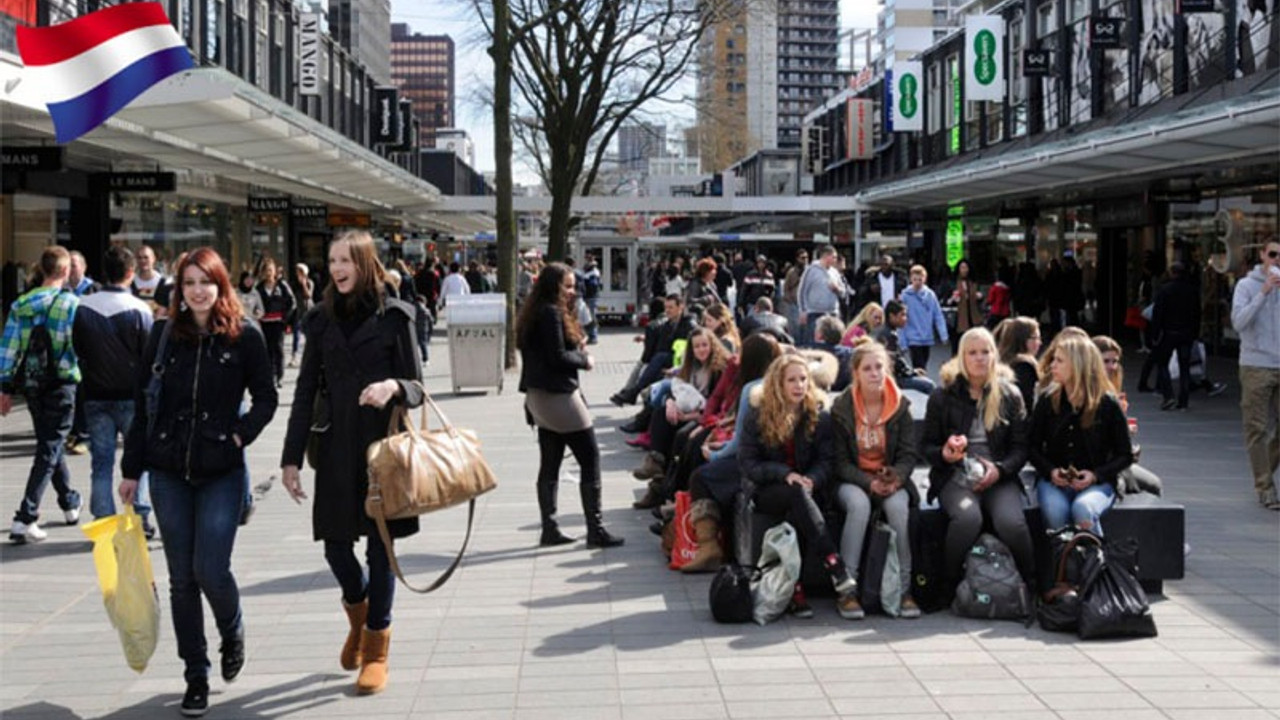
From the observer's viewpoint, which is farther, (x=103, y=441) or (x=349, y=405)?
(x=103, y=441)

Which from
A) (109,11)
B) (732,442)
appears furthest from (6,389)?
(732,442)

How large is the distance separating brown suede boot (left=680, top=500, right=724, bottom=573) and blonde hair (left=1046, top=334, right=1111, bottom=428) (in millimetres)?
2024

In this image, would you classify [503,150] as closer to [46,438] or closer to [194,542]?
[46,438]

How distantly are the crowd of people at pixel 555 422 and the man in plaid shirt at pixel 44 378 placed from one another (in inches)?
0.6

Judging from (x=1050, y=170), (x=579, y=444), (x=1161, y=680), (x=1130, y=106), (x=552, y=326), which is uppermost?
(x=1130, y=106)

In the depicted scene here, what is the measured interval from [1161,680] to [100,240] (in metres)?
18.4

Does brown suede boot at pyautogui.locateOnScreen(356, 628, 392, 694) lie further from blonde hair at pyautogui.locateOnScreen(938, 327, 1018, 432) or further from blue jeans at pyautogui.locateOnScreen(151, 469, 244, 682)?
blonde hair at pyautogui.locateOnScreen(938, 327, 1018, 432)

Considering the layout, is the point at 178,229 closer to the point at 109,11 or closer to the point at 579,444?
the point at 109,11

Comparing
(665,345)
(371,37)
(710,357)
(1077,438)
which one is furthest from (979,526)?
(371,37)

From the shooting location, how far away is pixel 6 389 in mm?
9109

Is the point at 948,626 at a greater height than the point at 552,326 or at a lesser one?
lesser

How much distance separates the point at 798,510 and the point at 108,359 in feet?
14.1

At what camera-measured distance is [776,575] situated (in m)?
7.08

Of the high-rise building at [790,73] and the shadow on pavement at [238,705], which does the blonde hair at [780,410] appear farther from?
the high-rise building at [790,73]
